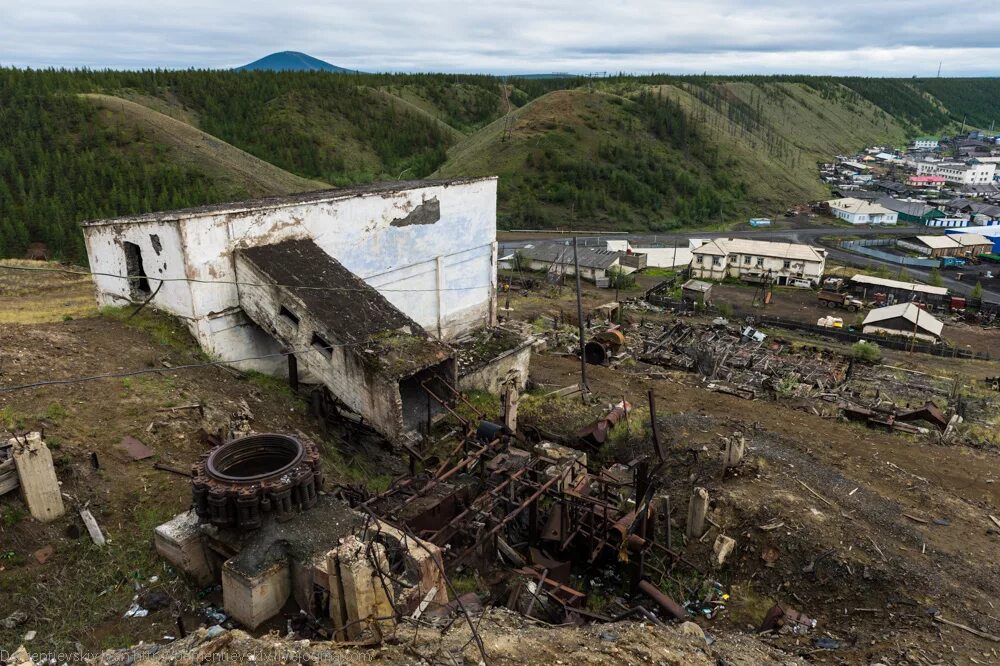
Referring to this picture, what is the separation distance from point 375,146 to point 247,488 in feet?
298

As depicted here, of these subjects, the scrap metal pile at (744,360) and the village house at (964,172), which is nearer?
the scrap metal pile at (744,360)

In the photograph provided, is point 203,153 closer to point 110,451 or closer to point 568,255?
point 568,255

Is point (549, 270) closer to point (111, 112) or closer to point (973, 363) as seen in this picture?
point (973, 363)

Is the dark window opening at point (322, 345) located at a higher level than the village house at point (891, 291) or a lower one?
higher

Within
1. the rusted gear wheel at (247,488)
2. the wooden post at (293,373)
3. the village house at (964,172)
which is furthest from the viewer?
the village house at (964,172)

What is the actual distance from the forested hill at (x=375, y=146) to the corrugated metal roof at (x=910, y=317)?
39.9 m

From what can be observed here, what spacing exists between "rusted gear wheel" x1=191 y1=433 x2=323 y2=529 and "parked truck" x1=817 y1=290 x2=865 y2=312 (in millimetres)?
41737

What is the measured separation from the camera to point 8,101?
61.2 m

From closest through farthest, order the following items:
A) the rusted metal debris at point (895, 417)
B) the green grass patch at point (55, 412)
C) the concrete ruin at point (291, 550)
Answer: the concrete ruin at point (291, 550) < the green grass patch at point (55, 412) < the rusted metal debris at point (895, 417)

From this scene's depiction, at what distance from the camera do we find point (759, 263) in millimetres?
48594

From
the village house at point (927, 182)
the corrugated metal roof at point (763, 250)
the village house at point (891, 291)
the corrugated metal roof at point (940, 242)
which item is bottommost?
the village house at point (891, 291)

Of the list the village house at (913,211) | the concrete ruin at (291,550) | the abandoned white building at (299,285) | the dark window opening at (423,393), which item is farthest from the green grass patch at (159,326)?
the village house at (913,211)

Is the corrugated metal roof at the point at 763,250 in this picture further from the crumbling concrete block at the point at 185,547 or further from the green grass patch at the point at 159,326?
the crumbling concrete block at the point at 185,547

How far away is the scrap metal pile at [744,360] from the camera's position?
2170cm
